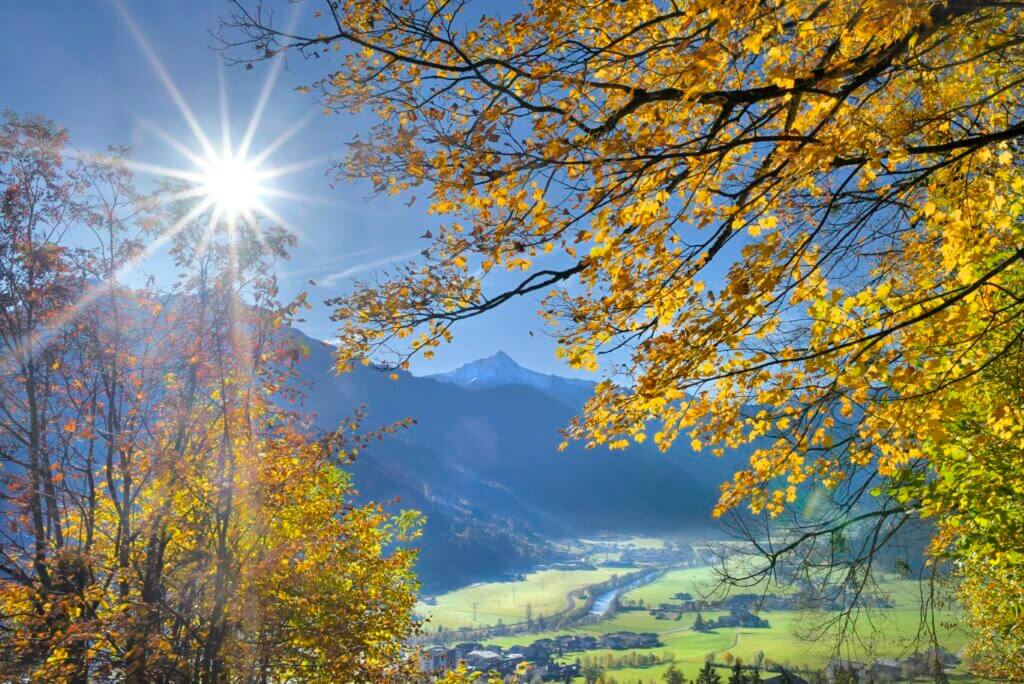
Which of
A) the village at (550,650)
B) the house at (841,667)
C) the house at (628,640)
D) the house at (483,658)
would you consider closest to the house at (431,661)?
the house at (841,667)

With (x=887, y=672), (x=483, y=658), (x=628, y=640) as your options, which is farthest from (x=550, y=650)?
(x=887, y=672)

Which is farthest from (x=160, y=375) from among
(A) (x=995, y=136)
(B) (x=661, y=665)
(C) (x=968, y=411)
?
(B) (x=661, y=665)

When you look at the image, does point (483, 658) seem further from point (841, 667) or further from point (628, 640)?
point (841, 667)

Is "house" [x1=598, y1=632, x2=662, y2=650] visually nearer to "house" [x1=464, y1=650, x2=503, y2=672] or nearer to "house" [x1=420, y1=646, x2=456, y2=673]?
"house" [x1=464, y1=650, x2=503, y2=672]

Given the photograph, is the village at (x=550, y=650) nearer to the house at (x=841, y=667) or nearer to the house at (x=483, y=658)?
the house at (x=483, y=658)

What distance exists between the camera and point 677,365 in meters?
5.59

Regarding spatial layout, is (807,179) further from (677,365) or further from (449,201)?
(449,201)

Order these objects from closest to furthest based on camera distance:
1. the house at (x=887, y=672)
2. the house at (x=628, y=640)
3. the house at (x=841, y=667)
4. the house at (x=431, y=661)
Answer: the house at (x=841, y=667) → the house at (x=431, y=661) → the house at (x=887, y=672) → the house at (x=628, y=640)

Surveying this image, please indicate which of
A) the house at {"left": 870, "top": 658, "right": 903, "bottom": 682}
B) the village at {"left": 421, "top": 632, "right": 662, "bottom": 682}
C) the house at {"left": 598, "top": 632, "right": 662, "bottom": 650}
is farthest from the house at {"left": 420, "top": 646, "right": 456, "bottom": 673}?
the house at {"left": 870, "top": 658, "right": 903, "bottom": 682}

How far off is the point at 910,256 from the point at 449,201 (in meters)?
6.40

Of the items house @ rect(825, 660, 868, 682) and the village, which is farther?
the village

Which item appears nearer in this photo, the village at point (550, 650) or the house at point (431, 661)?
the house at point (431, 661)

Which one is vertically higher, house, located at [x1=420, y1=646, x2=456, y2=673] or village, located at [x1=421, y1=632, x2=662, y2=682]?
house, located at [x1=420, y1=646, x2=456, y2=673]

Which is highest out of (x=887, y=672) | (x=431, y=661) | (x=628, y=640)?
(x=431, y=661)
